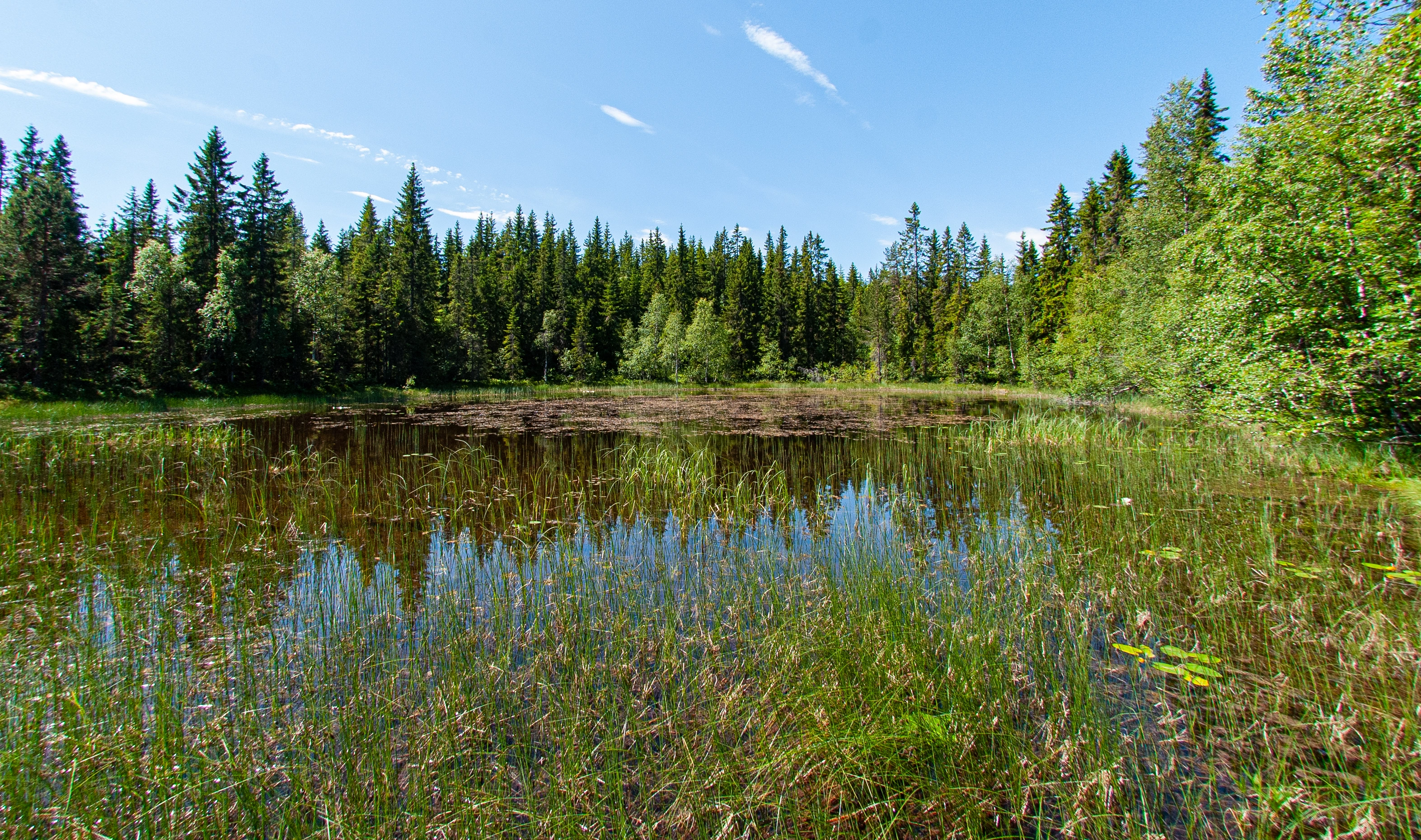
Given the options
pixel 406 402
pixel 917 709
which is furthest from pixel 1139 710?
pixel 406 402

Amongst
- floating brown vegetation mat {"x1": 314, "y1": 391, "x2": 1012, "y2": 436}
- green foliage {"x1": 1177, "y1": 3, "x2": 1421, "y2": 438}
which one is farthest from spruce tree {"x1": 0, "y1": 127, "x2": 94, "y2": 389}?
green foliage {"x1": 1177, "y1": 3, "x2": 1421, "y2": 438}

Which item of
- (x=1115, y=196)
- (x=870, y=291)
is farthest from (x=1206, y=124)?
(x=870, y=291)

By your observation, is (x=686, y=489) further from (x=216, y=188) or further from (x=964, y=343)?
(x=964, y=343)

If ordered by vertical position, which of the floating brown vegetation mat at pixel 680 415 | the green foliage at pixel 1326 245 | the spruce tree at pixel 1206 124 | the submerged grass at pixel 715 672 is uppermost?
the spruce tree at pixel 1206 124

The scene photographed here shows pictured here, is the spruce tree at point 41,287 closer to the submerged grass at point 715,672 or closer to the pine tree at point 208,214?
the pine tree at point 208,214

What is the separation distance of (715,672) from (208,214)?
45530 mm

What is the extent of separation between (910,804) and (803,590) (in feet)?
7.24

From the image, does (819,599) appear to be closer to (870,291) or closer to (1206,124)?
(1206,124)

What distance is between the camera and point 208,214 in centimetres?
3372

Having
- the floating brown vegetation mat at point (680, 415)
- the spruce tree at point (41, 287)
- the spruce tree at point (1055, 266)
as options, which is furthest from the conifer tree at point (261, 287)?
the spruce tree at point (1055, 266)

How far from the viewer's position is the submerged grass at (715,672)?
2408 mm

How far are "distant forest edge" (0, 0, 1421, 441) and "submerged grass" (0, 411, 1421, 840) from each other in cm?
351

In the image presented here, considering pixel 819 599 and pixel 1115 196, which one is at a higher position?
pixel 1115 196

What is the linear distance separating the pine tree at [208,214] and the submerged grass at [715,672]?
3555 cm
